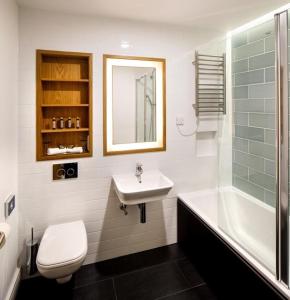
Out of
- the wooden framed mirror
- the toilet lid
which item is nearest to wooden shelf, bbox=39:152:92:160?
the wooden framed mirror

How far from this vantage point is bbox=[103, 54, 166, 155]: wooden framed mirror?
2285mm

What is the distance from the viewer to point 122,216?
2357mm

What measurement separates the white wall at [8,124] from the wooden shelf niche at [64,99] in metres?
0.22

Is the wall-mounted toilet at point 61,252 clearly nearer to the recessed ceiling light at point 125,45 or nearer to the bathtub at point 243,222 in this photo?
the bathtub at point 243,222

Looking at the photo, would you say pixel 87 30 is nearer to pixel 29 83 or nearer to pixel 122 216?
pixel 29 83

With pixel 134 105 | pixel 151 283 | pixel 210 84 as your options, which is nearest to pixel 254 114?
pixel 210 84

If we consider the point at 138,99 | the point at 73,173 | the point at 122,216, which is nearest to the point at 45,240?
the point at 73,173

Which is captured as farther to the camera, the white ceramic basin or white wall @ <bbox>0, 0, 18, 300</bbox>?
the white ceramic basin

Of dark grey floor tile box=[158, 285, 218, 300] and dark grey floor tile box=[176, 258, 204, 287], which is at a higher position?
dark grey floor tile box=[176, 258, 204, 287]

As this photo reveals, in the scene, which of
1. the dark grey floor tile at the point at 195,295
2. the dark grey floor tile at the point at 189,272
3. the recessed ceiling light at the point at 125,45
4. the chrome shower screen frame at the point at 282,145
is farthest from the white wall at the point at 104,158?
the chrome shower screen frame at the point at 282,145

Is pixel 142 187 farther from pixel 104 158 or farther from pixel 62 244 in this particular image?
pixel 62 244

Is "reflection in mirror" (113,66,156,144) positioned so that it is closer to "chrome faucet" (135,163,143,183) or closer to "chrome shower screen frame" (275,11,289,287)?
"chrome faucet" (135,163,143,183)

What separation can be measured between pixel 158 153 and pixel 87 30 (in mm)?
1410

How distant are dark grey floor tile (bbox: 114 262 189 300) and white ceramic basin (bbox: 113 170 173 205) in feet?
2.43
